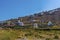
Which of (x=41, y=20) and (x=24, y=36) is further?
(x=41, y=20)

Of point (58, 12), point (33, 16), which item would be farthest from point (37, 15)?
point (58, 12)

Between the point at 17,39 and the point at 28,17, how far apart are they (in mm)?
85263

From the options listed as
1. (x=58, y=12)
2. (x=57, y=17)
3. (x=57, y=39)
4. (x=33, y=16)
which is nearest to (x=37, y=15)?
(x=33, y=16)

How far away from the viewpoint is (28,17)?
101812mm

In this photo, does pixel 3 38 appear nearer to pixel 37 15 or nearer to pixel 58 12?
pixel 58 12

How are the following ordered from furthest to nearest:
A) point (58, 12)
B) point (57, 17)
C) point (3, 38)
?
point (58, 12) → point (57, 17) → point (3, 38)

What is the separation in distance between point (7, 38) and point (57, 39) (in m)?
4.35

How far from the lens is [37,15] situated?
342 ft

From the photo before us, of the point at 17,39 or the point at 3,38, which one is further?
the point at 17,39

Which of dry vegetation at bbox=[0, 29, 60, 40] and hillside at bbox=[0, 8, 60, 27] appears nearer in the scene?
dry vegetation at bbox=[0, 29, 60, 40]

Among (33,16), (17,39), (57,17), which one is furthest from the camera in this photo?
(33,16)

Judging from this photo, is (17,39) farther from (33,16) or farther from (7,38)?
(33,16)

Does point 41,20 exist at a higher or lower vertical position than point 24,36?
higher

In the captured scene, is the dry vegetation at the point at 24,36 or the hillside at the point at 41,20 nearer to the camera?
the dry vegetation at the point at 24,36
